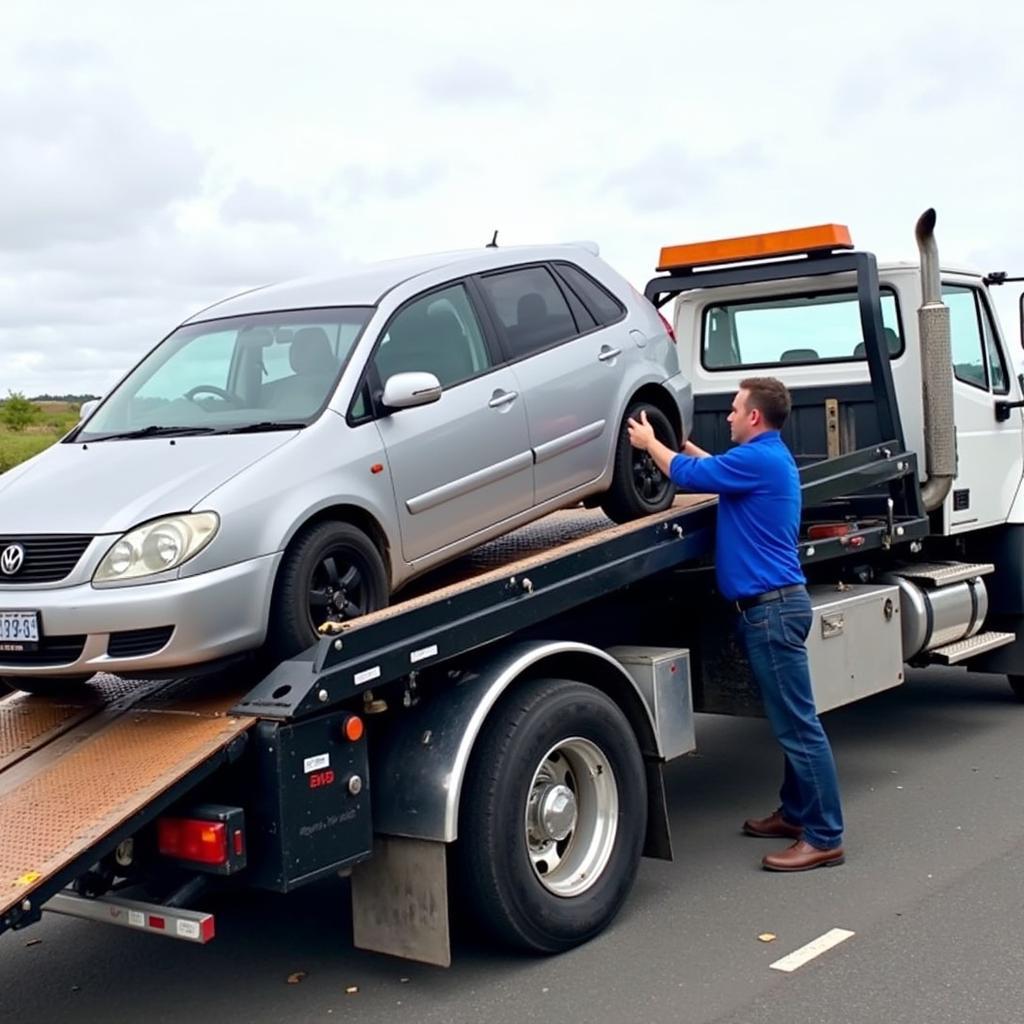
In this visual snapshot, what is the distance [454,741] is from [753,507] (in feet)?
6.35

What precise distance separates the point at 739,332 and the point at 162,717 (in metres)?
5.20

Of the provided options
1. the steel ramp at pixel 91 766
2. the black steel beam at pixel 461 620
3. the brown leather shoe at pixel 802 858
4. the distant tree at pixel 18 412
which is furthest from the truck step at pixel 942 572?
the distant tree at pixel 18 412

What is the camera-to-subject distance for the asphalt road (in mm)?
4836

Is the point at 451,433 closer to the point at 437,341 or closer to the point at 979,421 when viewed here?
the point at 437,341

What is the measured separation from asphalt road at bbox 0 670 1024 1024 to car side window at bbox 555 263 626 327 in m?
2.53

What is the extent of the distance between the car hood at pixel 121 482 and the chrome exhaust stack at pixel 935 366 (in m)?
4.33

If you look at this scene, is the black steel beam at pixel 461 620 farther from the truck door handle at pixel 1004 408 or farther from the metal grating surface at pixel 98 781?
the truck door handle at pixel 1004 408

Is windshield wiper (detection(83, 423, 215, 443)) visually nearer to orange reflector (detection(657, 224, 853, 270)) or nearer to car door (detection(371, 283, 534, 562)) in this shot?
car door (detection(371, 283, 534, 562))

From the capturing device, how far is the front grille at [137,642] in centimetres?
482

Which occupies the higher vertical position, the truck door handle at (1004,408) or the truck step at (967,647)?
the truck door handle at (1004,408)

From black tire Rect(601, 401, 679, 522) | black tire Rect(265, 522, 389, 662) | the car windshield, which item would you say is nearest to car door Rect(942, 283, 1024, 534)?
black tire Rect(601, 401, 679, 522)

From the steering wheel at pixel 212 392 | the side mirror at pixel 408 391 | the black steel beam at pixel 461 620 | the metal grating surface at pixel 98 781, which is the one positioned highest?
the steering wheel at pixel 212 392

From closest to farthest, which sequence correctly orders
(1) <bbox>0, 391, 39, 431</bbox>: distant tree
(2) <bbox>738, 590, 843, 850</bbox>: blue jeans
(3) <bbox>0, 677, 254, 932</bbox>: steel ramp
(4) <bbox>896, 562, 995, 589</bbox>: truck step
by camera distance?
(3) <bbox>0, 677, 254, 932</bbox>: steel ramp, (2) <bbox>738, 590, 843, 850</bbox>: blue jeans, (4) <bbox>896, 562, 995, 589</bbox>: truck step, (1) <bbox>0, 391, 39, 431</bbox>: distant tree

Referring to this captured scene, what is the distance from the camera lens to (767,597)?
6297 millimetres
